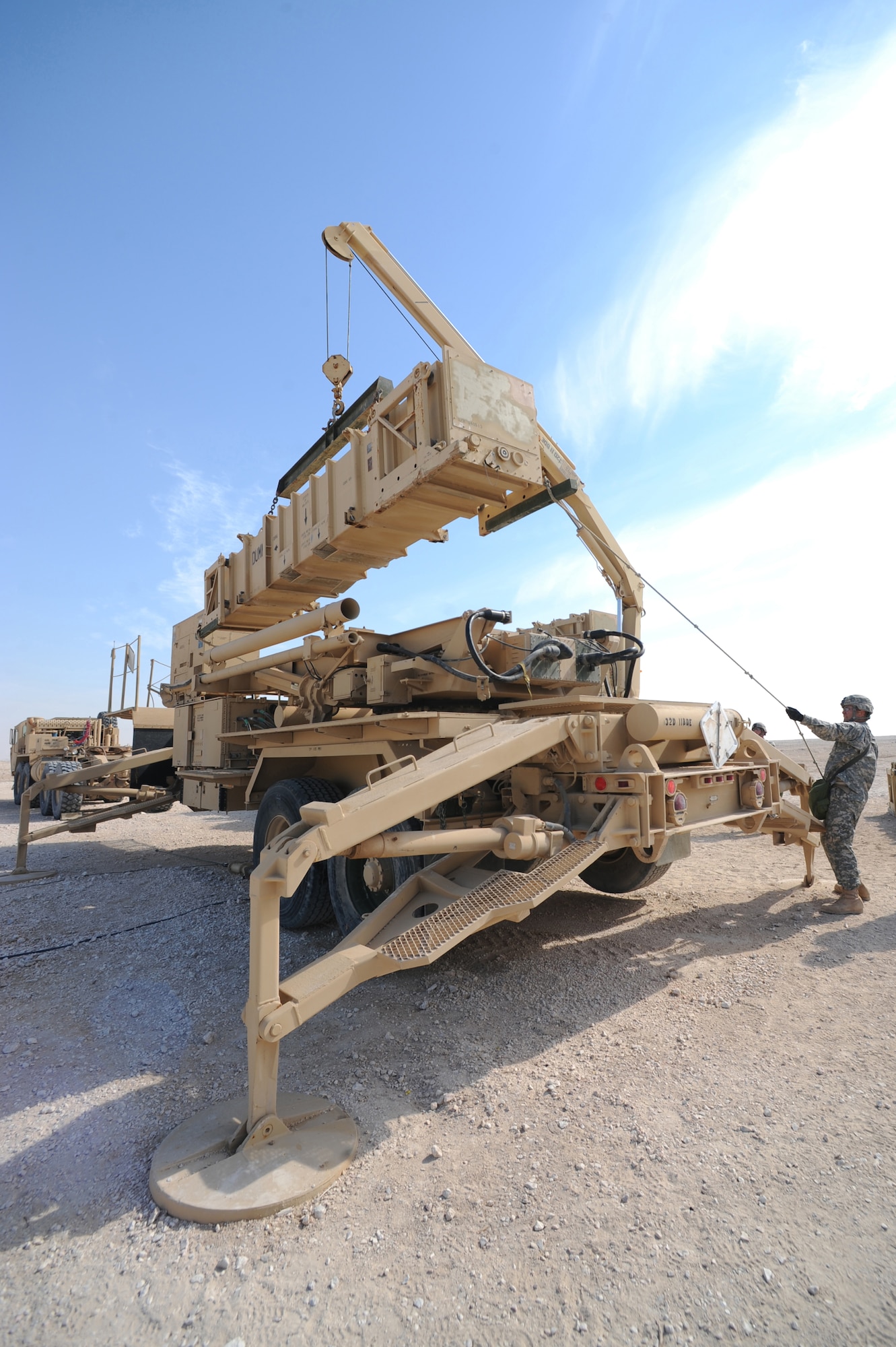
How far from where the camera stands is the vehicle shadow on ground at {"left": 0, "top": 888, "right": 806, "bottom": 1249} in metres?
2.44

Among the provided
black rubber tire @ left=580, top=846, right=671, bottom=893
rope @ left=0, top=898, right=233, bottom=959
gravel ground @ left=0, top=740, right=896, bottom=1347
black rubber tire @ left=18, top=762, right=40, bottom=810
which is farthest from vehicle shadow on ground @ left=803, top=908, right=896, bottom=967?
black rubber tire @ left=18, top=762, right=40, bottom=810

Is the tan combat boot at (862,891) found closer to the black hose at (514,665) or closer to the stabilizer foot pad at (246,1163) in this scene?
the black hose at (514,665)

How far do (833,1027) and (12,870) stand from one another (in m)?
8.05

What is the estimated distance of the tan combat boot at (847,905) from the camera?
5293 millimetres

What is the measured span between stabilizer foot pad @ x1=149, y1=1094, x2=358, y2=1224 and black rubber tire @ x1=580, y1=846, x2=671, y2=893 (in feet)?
11.6

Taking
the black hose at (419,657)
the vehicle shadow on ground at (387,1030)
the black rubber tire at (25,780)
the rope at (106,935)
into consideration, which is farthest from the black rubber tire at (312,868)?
the black rubber tire at (25,780)

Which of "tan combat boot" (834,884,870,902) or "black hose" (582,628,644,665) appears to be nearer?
"black hose" (582,628,644,665)

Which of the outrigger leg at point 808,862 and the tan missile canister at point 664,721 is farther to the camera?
the outrigger leg at point 808,862

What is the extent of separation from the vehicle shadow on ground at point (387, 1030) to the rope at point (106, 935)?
1.22 ft

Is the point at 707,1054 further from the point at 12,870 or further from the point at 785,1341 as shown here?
the point at 12,870

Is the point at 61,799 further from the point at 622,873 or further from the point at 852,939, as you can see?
the point at 852,939

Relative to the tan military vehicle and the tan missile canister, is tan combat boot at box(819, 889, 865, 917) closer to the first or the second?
the tan missile canister

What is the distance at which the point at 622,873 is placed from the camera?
584cm

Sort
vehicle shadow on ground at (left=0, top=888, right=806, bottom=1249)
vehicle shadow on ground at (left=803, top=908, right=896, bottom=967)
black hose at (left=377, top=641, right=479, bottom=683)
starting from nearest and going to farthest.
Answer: vehicle shadow on ground at (left=0, top=888, right=806, bottom=1249), vehicle shadow on ground at (left=803, top=908, right=896, bottom=967), black hose at (left=377, top=641, right=479, bottom=683)
